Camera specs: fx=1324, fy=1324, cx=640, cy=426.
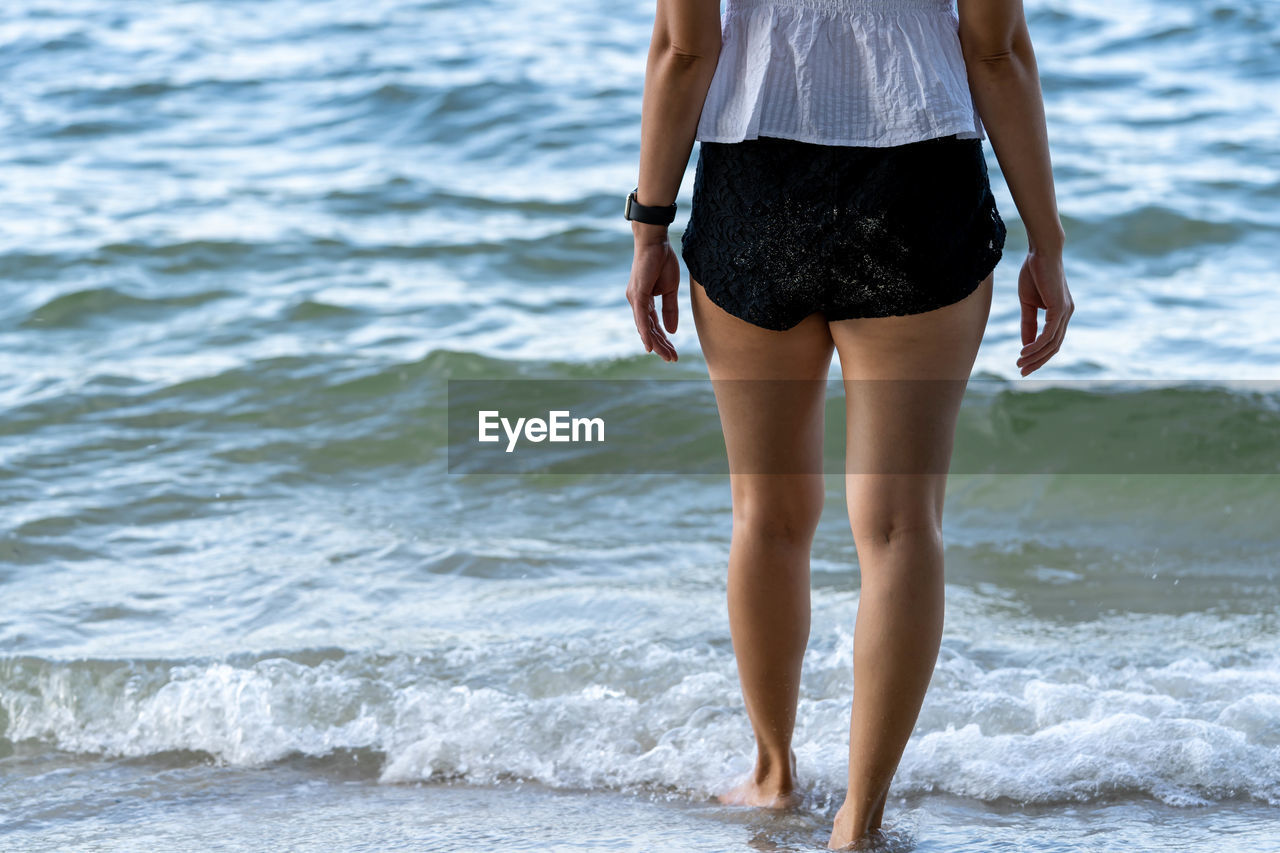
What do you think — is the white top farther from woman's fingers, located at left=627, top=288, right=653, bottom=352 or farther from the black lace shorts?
woman's fingers, located at left=627, top=288, right=653, bottom=352

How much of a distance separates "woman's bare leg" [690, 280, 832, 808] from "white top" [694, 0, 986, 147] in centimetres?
26

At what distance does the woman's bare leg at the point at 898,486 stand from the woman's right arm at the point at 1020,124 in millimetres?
94

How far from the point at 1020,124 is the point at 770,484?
57 centimetres

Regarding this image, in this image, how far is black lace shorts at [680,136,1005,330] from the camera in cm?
161

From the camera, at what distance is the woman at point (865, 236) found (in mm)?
1599

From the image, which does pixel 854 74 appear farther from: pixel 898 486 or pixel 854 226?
pixel 898 486

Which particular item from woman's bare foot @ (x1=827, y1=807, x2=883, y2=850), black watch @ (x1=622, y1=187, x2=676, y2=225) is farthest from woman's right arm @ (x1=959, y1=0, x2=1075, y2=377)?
woman's bare foot @ (x1=827, y1=807, x2=883, y2=850)

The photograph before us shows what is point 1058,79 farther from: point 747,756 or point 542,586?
point 747,756

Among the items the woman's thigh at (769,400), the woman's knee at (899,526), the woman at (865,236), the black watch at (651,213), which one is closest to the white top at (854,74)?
the woman at (865,236)

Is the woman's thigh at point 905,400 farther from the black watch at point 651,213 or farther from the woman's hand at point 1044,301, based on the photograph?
the black watch at point 651,213

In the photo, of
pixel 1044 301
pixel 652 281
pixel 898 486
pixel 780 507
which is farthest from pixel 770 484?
pixel 1044 301

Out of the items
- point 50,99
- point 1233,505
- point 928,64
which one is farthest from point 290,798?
point 50,99

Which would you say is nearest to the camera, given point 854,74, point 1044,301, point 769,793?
point 854,74

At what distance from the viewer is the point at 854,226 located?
1623mm
